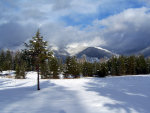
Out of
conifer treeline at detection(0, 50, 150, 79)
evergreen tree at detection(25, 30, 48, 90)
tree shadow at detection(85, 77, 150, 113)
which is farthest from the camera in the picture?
conifer treeline at detection(0, 50, 150, 79)

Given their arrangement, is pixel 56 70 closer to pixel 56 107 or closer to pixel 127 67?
pixel 127 67

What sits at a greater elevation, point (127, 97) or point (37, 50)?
point (37, 50)

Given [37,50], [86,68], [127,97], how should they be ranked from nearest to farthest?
[127,97] → [37,50] → [86,68]

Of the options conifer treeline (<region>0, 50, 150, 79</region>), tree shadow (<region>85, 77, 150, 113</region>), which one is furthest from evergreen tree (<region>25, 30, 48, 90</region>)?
conifer treeline (<region>0, 50, 150, 79</region>)

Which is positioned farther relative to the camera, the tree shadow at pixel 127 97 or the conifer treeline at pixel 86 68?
the conifer treeline at pixel 86 68

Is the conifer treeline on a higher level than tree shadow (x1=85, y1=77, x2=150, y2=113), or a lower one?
higher

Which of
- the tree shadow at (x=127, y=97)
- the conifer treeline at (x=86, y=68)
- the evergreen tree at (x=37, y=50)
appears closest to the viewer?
the tree shadow at (x=127, y=97)

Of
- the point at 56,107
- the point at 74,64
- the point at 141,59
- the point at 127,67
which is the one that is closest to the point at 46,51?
the point at 56,107

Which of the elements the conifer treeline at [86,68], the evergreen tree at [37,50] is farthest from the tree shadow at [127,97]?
the conifer treeline at [86,68]

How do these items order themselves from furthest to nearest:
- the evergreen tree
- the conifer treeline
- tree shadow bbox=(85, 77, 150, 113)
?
the conifer treeline
the evergreen tree
tree shadow bbox=(85, 77, 150, 113)

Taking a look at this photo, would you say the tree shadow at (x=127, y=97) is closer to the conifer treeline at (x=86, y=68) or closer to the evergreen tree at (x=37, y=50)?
the evergreen tree at (x=37, y=50)

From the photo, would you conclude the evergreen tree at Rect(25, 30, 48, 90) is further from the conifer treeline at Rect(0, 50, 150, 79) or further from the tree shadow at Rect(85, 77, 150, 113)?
the conifer treeline at Rect(0, 50, 150, 79)

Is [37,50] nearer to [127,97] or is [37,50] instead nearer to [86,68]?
[127,97]

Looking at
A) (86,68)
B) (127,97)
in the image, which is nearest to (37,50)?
(127,97)
